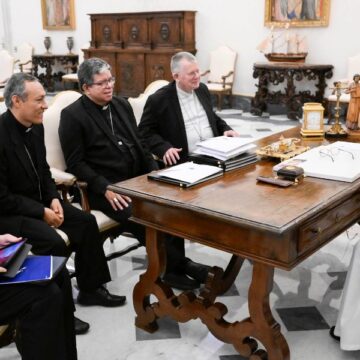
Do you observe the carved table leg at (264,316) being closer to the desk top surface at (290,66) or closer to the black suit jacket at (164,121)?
the black suit jacket at (164,121)

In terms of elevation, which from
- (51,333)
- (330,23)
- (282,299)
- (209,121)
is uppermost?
(330,23)

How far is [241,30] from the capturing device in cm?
925

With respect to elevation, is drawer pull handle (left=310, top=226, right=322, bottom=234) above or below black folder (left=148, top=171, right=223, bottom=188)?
below

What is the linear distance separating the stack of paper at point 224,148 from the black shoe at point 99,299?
96 centimetres

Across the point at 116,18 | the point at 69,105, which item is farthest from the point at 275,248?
the point at 116,18

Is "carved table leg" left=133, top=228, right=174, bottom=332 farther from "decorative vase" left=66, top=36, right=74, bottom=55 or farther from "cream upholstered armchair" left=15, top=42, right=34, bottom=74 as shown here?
"cream upholstered armchair" left=15, top=42, right=34, bottom=74

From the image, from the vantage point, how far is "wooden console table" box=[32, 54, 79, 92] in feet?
38.8

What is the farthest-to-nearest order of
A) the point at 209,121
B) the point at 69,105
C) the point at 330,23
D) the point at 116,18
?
1. the point at 116,18
2. the point at 330,23
3. the point at 209,121
4. the point at 69,105

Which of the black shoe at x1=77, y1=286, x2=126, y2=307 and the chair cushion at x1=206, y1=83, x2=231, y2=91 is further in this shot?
the chair cushion at x1=206, y1=83, x2=231, y2=91

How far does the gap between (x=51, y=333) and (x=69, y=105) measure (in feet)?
5.08

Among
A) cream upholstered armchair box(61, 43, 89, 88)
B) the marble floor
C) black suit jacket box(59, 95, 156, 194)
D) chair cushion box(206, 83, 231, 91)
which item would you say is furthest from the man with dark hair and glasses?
cream upholstered armchair box(61, 43, 89, 88)

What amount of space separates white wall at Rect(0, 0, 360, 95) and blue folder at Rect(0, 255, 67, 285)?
23.4 ft

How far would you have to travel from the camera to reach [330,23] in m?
8.17

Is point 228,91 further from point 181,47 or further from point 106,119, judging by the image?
point 106,119
